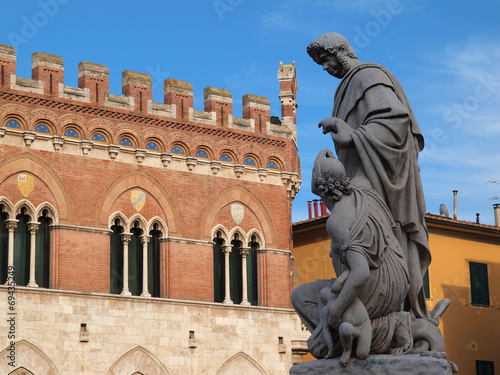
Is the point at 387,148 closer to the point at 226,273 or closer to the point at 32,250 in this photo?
the point at 32,250

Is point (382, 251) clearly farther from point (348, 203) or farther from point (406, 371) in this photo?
point (406, 371)

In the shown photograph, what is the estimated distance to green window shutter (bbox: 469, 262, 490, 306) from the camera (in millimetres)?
32781

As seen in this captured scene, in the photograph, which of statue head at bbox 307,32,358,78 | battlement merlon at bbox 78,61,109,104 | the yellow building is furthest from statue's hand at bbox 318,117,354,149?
the yellow building

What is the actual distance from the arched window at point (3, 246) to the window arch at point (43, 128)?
7.96ft

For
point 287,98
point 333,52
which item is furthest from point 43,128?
point 333,52

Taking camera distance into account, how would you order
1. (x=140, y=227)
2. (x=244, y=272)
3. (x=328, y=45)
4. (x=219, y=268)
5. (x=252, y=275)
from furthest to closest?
(x=252, y=275) → (x=244, y=272) → (x=219, y=268) → (x=140, y=227) → (x=328, y=45)

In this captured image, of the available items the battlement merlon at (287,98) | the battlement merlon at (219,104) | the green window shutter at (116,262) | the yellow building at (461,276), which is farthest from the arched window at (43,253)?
the yellow building at (461,276)

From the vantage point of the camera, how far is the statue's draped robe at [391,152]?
17.3 feet

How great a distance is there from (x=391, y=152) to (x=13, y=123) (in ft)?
71.7

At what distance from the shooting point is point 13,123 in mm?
25984

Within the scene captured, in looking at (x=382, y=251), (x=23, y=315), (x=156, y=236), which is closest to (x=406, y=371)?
(x=382, y=251)

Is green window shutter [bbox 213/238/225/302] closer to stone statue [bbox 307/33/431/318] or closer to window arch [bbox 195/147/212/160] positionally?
window arch [bbox 195/147/212/160]

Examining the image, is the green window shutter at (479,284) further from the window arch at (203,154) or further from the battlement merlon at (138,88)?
the battlement merlon at (138,88)

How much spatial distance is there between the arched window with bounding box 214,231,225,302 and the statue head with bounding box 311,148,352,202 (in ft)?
77.2
